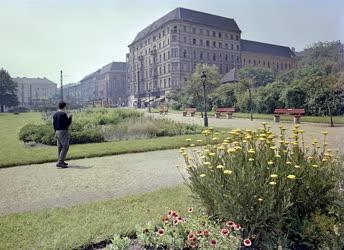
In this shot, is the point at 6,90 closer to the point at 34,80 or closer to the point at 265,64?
the point at 34,80

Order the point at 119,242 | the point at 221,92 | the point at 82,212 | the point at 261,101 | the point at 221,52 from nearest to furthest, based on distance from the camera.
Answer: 1. the point at 119,242
2. the point at 82,212
3. the point at 261,101
4. the point at 221,92
5. the point at 221,52

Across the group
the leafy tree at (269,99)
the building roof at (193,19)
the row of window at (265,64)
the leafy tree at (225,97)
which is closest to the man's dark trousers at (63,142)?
the leafy tree at (269,99)

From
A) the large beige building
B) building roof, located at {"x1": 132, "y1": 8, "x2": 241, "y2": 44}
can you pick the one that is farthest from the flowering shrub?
building roof, located at {"x1": 132, "y1": 8, "x2": 241, "y2": 44}

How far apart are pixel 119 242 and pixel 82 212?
6.54 ft

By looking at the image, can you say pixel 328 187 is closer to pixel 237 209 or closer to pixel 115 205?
pixel 237 209

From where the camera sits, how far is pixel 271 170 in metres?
4.03

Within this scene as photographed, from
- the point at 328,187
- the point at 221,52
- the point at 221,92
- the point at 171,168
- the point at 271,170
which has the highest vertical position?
the point at 221,52

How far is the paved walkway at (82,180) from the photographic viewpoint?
6418mm

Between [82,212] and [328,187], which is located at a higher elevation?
[328,187]

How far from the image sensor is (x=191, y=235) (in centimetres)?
354

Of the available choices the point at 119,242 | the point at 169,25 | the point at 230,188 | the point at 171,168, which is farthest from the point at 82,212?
the point at 169,25

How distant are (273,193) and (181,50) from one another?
96747mm

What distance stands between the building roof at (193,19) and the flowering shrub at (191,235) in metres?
97.3

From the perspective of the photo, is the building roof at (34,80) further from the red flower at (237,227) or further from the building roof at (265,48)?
the red flower at (237,227)
